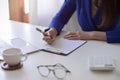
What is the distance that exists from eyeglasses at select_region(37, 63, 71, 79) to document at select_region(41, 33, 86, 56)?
167mm

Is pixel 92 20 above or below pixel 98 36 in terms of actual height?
above

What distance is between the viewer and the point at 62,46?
4.59 feet

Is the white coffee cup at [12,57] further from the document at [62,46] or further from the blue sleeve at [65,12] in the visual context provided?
the blue sleeve at [65,12]

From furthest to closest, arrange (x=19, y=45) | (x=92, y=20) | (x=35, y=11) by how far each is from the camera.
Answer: (x=35, y=11), (x=92, y=20), (x=19, y=45)

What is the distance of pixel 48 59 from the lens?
124 cm

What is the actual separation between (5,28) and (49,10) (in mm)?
570

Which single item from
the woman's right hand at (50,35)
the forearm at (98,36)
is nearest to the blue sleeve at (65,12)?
the woman's right hand at (50,35)

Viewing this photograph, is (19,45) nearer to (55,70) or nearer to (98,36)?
(55,70)

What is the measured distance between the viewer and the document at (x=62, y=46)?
4.35 ft

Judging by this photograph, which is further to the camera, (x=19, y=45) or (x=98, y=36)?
(x=98, y=36)

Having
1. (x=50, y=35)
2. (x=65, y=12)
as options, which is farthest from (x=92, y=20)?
(x=50, y=35)

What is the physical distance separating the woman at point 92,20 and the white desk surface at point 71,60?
0.06 metres

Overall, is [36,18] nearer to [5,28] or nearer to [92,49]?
[5,28]

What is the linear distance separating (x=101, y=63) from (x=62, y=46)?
318mm
